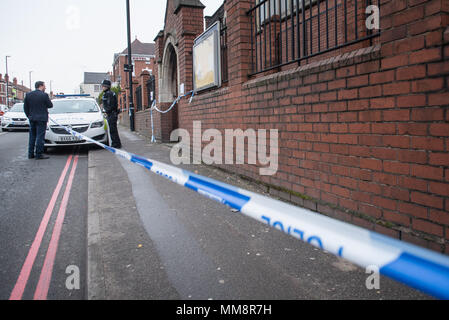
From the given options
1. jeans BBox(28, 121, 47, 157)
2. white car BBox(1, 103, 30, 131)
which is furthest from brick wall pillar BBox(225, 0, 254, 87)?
white car BBox(1, 103, 30, 131)

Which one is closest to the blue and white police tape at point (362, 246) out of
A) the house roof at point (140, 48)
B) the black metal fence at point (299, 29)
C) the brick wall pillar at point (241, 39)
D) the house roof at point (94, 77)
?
the black metal fence at point (299, 29)

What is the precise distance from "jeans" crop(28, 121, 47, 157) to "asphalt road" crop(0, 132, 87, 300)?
1647 millimetres

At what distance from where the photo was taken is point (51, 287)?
2.57 m

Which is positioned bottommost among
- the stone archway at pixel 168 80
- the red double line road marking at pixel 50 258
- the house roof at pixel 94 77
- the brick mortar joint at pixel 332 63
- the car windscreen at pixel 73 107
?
the red double line road marking at pixel 50 258

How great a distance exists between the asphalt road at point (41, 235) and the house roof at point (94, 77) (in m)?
103

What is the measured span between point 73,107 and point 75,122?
1191mm

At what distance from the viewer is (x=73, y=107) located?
1077cm

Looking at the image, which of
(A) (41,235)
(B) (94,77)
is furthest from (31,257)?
(B) (94,77)

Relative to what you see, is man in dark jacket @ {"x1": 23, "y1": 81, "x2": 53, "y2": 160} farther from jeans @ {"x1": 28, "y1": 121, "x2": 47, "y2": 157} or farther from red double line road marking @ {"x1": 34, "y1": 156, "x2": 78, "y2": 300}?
red double line road marking @ {"x1": 34, "y1": 156, "x2": 78, "y2": 300}

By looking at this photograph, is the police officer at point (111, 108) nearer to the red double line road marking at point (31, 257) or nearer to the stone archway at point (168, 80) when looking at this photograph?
the stone archway at point (168, 80)

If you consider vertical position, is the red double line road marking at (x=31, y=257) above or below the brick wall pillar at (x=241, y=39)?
below

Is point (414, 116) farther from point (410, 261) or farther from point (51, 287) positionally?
point (51, 287)

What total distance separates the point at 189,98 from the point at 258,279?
6.63m

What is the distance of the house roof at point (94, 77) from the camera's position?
102 m
